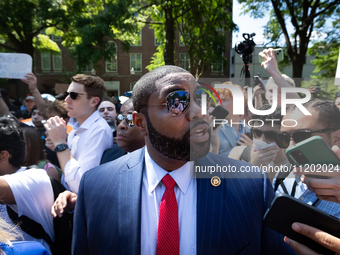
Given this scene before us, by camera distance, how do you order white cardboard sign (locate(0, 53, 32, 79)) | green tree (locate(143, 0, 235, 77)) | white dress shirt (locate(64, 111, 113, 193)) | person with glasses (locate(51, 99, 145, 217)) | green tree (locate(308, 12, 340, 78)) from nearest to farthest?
white dress shirt (locate(64, 111, 113, 193)), person with glasses (locate(51, 99, 145, 217)), white cardboard sign (locate(0, 53, 32, 79)), green tree (locate(308, 12, 340, 78)), green tree (locate(143, 0, 235, 77))

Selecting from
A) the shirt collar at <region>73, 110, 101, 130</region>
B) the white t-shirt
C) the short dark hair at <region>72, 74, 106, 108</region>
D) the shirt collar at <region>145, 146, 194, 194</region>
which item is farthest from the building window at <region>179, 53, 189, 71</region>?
the shirt collar at <region>145, 146, 194, 194</region>

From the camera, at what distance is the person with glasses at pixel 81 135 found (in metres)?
2.47

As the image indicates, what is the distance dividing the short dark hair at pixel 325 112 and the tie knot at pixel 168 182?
865 millimetres

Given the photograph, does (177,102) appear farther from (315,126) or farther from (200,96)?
(315,126)

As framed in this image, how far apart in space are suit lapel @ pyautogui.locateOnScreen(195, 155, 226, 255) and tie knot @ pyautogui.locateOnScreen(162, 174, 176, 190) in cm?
15

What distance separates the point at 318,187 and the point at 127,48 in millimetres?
12937

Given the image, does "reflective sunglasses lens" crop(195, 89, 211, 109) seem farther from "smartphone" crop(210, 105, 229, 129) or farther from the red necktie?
the red necktie

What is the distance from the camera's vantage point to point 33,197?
6.35 feet

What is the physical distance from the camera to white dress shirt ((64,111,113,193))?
7.86ft

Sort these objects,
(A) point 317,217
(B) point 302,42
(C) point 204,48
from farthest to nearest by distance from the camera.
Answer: (C) point 204,48
(B) point 302,42
(A) point 317,217

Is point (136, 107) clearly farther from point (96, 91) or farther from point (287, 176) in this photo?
point (96, 91)

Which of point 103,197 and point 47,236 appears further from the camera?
point 47,236

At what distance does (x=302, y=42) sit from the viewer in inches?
260

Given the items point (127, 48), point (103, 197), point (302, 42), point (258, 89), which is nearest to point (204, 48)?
point (127, 48)
